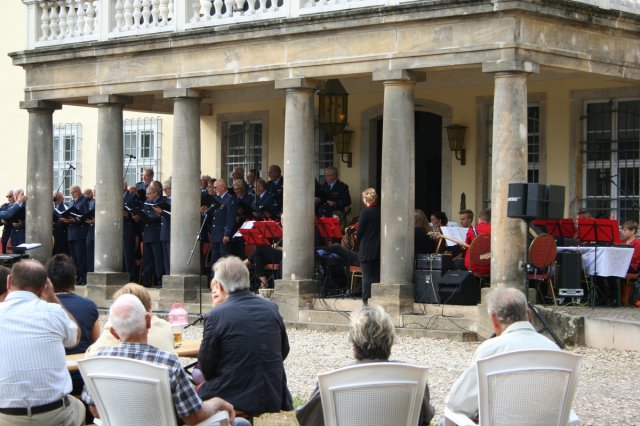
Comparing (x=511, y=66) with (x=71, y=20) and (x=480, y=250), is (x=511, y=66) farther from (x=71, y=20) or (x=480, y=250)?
(x=71, y=20)

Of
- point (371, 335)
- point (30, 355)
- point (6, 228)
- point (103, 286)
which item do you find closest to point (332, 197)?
point (103, 286)

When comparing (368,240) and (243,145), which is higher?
(243,145)

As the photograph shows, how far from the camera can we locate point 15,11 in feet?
89.3

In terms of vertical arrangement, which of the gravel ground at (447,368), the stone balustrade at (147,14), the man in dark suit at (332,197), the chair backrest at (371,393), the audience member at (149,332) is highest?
the stone balustrade at (147,14)

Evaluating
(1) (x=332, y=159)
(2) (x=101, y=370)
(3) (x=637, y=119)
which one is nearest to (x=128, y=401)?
(2) (x=101, y=370)

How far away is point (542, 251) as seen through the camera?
16484 mm

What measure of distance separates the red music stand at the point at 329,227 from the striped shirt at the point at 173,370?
11.7m

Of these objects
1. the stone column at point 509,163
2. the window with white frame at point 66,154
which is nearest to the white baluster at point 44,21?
the window with white frame at point 66,154

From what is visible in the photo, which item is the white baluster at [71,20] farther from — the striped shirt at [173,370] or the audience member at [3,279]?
the striped shirt at [173,370]

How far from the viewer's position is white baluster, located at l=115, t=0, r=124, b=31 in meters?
20.7

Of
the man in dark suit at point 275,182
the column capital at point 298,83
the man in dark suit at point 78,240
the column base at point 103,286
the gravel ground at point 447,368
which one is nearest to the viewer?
the gravel ground at point 447,368

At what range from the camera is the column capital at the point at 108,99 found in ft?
68.1

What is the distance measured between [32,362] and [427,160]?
15.5 meters

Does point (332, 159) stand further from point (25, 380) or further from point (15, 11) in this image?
point (25, 380)
